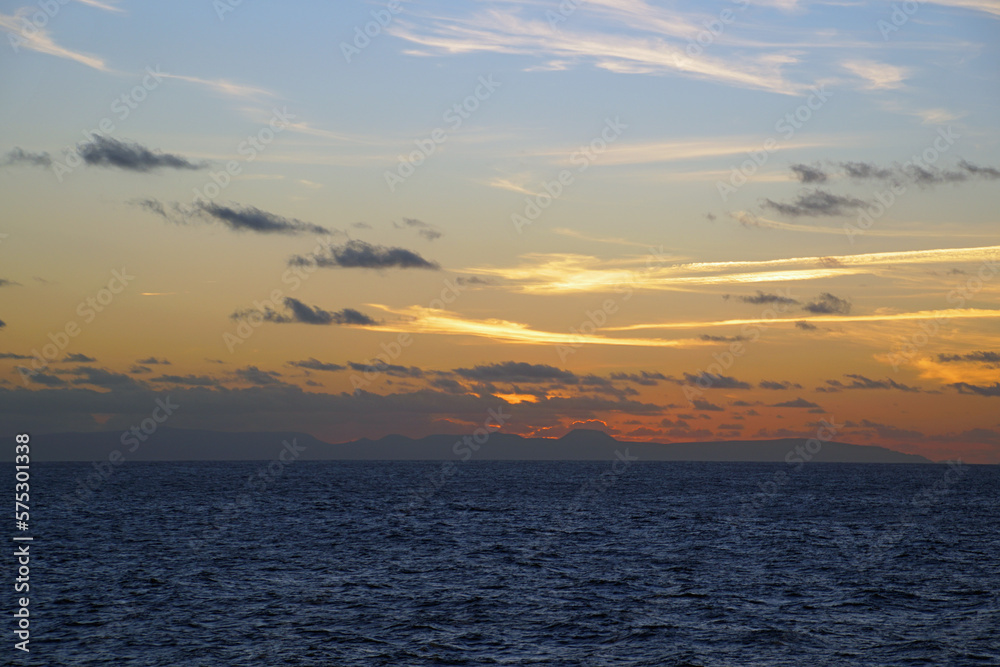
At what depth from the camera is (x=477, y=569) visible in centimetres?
6631

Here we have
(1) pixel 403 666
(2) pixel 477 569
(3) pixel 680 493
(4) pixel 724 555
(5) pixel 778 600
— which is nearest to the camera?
(1) pixel 403 666

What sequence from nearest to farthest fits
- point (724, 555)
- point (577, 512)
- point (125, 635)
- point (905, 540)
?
point (125, 635)
point (724, 555)
point (905, 540)
point (577, 512)

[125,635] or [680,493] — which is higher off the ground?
[125,635]

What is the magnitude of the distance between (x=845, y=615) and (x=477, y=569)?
28510 millimetres

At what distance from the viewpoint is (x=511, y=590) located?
188 ft

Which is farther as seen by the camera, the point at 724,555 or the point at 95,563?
the point at 724,555

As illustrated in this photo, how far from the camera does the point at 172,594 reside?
55156 millimetres

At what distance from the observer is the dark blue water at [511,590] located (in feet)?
139

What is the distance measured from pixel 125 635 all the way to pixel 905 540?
255 ft

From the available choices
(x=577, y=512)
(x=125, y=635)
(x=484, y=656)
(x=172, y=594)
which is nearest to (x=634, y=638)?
(x=484, y=656)

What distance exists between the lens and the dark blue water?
4241 cm

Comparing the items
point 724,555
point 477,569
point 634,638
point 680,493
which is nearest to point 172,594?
point 477,569

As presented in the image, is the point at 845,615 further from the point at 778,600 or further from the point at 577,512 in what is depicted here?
the point at 577,512

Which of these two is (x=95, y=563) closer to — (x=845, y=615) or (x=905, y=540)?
(x=845, y=615)
